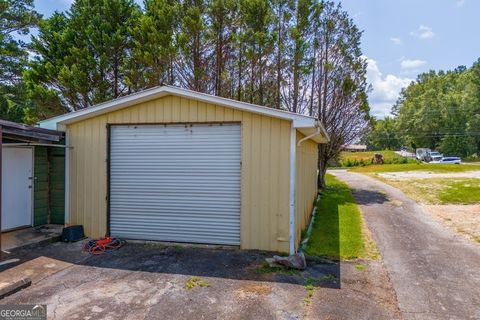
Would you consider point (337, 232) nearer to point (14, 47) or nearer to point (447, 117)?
point (14, 47)

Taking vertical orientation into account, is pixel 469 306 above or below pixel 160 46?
below

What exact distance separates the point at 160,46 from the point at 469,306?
1249cm

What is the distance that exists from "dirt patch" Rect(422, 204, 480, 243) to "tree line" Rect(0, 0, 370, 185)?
251 inches

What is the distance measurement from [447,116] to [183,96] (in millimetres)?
51414

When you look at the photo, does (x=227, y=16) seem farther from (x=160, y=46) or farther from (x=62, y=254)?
(x=62, y=254)

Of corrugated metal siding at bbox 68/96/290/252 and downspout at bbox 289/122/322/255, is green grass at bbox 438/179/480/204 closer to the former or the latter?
downspout at bbox 289/122/322/255

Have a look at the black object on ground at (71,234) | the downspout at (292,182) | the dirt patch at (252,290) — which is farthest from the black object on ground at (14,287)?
the downspout at (292,182)

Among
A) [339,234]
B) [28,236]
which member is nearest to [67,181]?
[28,236]

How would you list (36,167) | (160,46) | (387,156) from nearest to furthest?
(36,167), (160,46), (387,156)

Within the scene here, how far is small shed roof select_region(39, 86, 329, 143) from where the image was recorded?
221 inches

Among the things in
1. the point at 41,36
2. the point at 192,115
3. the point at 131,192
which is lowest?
the point at 131,192

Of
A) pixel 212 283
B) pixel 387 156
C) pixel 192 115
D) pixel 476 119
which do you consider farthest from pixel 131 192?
pixel 476 119

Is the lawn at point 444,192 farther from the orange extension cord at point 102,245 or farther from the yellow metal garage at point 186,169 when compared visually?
the orange extension cord at point 102,245

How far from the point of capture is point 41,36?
14141mm
